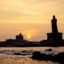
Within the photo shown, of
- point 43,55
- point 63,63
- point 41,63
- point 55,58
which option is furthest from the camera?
point 43,55

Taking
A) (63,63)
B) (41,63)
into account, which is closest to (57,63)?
(63,63)

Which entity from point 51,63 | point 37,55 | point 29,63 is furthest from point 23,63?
point 37,55

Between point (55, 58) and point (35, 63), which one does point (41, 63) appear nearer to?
point (35, 63)

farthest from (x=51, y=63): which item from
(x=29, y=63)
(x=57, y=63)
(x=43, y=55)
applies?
(x=43, y=55)

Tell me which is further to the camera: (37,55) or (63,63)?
(37,55)

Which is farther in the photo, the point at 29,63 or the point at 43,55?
the point at 43,55

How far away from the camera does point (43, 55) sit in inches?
2936

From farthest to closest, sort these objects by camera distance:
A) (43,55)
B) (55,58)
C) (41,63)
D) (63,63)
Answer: (43,55), (55,58), (41,63), (63,63)

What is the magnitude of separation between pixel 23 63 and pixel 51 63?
866 cm

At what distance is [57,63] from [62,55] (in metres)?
4.97

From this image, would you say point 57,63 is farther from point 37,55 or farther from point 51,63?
point 37,55

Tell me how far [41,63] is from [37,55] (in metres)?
15.0

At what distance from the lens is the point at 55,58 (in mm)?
67375

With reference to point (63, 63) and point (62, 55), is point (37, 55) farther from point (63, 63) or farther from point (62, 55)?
point (63, 63)
